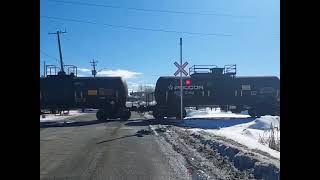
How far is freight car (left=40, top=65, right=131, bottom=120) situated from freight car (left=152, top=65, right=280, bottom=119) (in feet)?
10.3

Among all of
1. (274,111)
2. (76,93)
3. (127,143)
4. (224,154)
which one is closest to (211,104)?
(274,111)

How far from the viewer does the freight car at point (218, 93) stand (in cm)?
3659

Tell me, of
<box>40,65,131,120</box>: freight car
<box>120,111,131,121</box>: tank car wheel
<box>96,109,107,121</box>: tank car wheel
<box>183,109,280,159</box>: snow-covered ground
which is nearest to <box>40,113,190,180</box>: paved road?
<box>183,109,280,159</box>: snow-covered ground

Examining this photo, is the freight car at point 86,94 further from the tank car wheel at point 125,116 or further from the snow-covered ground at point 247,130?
the snow-covered ground at point 247,130

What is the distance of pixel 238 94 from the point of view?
123 feet

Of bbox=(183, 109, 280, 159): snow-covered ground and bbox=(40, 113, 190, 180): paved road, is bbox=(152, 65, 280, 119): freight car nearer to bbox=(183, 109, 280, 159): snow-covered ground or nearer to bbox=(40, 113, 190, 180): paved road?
bbox=(183, 109, 280, 159): snow-covered ground

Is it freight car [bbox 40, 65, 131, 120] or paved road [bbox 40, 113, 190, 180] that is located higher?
freight car [bbox 40, 65, 131, 120]

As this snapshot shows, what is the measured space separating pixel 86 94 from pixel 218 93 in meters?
10.7

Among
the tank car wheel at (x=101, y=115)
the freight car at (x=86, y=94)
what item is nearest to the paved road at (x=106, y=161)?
the freight car at (x=86, y=94)

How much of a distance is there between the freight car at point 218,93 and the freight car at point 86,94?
10.3 ft

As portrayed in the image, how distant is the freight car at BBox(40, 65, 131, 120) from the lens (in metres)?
36.4

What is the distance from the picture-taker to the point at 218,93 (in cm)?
3694
